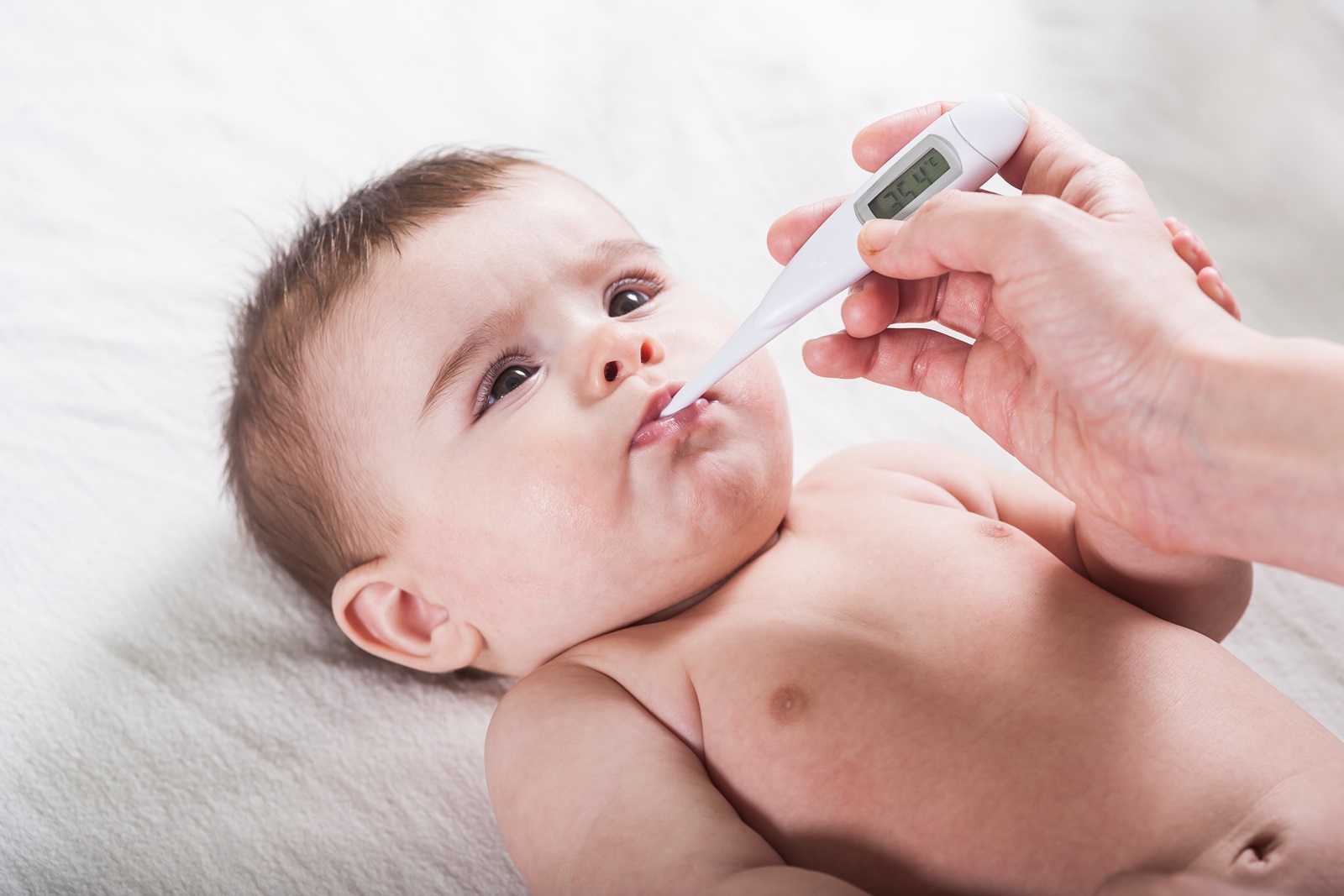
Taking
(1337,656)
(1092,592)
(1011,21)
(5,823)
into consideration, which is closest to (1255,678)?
(1092,592)

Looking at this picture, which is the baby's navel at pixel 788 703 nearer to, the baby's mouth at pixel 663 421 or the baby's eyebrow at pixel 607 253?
the baby's mouth at pixel 663 421

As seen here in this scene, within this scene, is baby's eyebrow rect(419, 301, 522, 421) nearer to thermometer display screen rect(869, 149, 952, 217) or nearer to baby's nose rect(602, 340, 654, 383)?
baby's nose rect(602, 340, 654, 383)

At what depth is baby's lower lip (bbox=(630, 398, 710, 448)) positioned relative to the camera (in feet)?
3.93

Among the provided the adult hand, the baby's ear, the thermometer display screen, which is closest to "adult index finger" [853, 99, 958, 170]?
the adult hand

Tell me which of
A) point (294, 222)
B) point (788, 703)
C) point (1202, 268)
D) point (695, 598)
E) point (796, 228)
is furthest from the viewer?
point (294, 222)

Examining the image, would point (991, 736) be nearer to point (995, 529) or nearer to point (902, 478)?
point (995, 529)

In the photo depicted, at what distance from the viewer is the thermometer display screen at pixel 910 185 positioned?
1.05 metres

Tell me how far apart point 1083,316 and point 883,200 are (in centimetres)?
25

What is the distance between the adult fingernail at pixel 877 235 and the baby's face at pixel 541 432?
0.27m

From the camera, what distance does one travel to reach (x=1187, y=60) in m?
2.11

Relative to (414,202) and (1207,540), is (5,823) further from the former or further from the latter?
(1207,540)

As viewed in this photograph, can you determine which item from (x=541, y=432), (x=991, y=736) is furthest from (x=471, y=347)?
(x=991, y=736)

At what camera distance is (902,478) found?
145 cm

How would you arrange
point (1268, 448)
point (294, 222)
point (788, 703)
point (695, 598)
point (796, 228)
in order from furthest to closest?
point (294, 222)
point (695, 598)
point (796, 228)
point (788, 703)
point (1268, 448)
